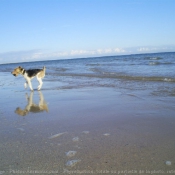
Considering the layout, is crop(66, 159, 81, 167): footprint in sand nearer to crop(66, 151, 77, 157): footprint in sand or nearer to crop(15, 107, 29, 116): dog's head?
crop(66, 151, 77, 157): footprint in sand

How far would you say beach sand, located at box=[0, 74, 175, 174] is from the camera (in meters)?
2.46

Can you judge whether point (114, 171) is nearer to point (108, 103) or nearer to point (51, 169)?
point (51, 169)

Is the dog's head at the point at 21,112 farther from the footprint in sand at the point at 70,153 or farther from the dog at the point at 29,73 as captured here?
the dog at the point at 29,73

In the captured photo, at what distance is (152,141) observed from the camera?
3117mm

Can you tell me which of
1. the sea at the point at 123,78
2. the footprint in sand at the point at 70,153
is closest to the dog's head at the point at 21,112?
the footprint in sand at the point at 70,153

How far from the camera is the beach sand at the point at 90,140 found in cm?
246

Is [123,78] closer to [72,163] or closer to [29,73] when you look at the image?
[29,73]

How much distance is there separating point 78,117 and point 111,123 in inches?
36.4

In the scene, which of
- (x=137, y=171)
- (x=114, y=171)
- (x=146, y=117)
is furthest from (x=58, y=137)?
(x=146, y=117)

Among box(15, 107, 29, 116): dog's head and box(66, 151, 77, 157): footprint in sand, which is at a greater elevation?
box(15, 107, 29, 116): dog's head

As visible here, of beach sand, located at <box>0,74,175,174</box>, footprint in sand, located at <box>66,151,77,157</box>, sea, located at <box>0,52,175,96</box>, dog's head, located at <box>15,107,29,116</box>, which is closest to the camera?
beach sand, located at <box>0,74,175,174</box>

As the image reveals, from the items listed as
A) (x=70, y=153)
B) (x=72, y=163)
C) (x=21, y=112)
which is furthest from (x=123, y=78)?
(x=72, y=163)

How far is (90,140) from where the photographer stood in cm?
327

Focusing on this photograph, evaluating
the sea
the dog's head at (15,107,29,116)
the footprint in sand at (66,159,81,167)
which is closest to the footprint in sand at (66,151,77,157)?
the footprint in sand at (66,159,81,167)
